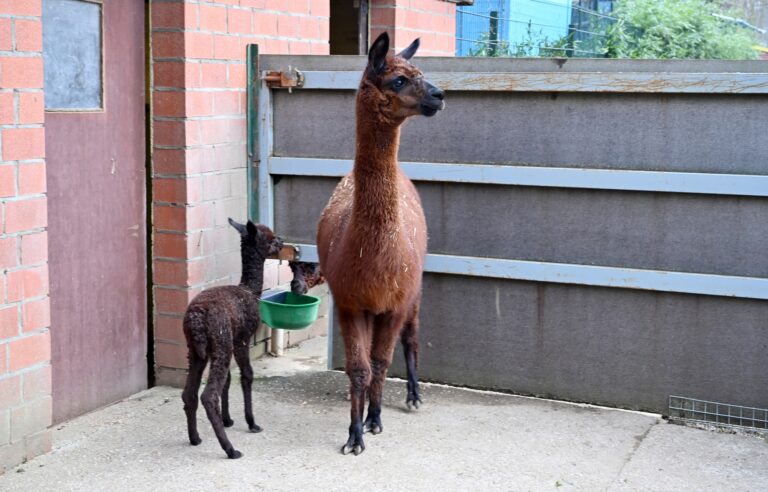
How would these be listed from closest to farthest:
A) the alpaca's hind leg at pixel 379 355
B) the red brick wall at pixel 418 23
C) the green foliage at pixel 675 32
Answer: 1. the alpaca's hind leg at pixel 379 355
2. the red brick wall at pixel 418 23
3. the green foliage at pixel 675 32

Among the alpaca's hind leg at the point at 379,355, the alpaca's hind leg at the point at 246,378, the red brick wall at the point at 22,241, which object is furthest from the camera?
the alpaca's hind leg at the point at 379,355

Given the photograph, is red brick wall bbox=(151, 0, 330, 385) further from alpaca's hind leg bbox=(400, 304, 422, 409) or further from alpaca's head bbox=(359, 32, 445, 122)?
alpaca's head bbox=(359, 32, 445, 122)

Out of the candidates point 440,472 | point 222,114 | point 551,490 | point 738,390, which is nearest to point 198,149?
point 222,114

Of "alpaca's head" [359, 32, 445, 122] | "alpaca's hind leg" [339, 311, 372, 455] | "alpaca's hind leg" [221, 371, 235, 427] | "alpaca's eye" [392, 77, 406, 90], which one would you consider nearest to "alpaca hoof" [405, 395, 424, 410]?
"alpaca's hind leg" [339, 311, 372, 455]

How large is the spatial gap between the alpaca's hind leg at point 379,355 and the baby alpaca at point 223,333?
0.71 meters

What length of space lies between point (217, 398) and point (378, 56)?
2.08 metres

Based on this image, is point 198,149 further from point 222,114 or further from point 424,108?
point 424,108

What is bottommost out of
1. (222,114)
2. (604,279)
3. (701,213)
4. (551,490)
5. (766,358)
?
(551,490)

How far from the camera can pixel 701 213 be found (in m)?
6.13

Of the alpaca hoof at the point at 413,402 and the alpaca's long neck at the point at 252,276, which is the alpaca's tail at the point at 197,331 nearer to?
the alpaca's long neck at the point at 252,276

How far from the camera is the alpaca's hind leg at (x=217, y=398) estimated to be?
5379mm

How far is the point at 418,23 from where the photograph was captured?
9984mm

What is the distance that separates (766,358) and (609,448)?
119 cm

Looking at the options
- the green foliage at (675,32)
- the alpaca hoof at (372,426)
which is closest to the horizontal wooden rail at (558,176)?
the alpaca hoof at (372,426)
